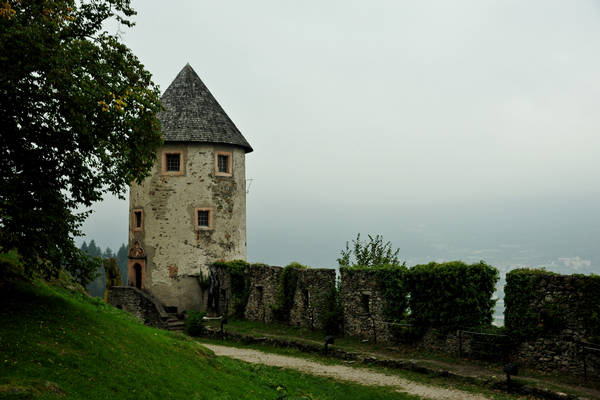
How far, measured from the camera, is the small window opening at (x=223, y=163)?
34188 millimetres

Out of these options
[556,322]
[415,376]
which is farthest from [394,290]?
[556,322]

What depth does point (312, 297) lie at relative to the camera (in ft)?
83.8

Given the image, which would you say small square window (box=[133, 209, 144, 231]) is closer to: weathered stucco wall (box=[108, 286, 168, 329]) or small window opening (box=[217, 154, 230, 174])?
weathered stucco wall (box=[108, 286, 168, 329])

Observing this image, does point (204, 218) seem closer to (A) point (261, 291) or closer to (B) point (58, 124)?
(A) point (261, 291)

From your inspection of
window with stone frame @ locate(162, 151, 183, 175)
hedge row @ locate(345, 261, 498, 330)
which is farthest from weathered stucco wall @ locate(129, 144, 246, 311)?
hedge row @ locate(345, 261, 498, 330)

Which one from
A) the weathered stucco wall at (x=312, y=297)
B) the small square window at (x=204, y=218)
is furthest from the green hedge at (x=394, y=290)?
the small square window at (x=204, y=218)

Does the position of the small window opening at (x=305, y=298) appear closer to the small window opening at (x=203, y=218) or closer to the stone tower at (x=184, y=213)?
the stone tower at (x=184, y=213)

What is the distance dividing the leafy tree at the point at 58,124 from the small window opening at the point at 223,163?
→ 20273 millimetres

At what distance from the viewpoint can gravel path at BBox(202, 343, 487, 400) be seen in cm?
1537

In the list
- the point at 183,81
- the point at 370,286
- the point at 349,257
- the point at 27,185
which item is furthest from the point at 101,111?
the point at 349,257

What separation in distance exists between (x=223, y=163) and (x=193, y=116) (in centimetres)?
356

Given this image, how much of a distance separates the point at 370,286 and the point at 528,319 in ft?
23.3

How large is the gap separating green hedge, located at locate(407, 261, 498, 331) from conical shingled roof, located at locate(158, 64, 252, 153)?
17518 mm

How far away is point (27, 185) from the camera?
11820 millimetres
